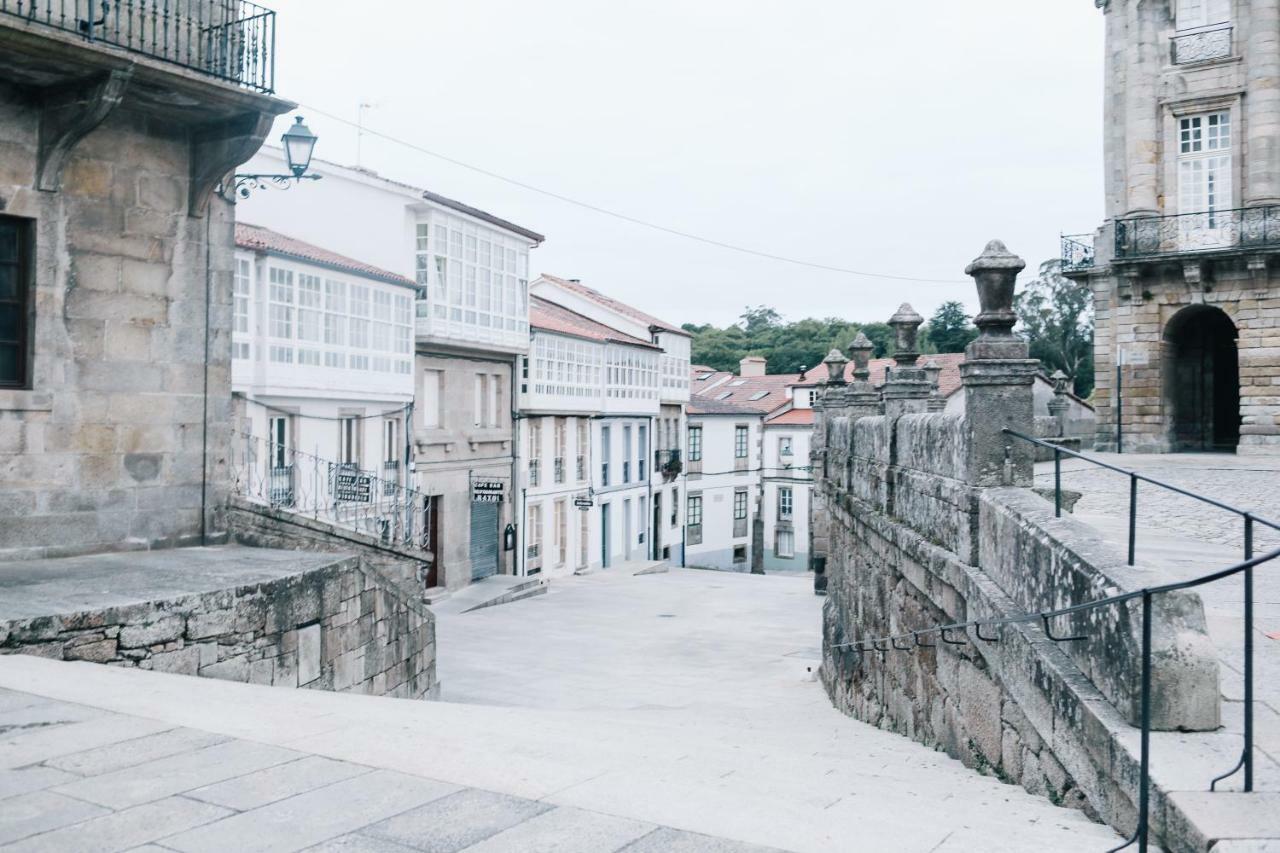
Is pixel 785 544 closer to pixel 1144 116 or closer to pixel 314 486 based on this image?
pixel 1144 116

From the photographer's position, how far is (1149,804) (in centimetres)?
353

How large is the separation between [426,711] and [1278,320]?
69.9 ft

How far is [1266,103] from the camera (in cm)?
2186

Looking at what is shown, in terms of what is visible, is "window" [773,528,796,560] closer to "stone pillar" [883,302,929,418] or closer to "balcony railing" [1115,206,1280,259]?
"balcony railing" [1115,206,1280,259]

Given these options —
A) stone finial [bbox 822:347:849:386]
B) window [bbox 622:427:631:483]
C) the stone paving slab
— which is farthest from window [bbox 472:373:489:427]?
the stone paving slab

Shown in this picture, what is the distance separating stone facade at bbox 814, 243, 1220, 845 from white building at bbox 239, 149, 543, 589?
605 inches

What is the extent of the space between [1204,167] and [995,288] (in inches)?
766

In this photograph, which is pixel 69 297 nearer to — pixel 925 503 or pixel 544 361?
pixel 925 503

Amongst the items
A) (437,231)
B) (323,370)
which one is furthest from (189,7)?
(437,231)

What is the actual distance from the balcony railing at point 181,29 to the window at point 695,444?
35614mm

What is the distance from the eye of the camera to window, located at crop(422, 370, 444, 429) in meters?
25.8

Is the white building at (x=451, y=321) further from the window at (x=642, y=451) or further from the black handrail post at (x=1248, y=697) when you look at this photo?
the black handrail post at (x=1248, y=697)

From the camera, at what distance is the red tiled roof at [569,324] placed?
32.1 meters

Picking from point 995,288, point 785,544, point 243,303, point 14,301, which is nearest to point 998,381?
point 995,288
